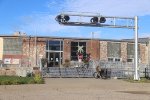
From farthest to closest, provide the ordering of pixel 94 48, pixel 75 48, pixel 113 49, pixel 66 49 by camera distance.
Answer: pixel 113 49 < pixel 94 48 < pixel 75 48 < pixel 66 49

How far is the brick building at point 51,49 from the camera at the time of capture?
2408 inches

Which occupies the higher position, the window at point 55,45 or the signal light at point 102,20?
the signal light at point 102,20

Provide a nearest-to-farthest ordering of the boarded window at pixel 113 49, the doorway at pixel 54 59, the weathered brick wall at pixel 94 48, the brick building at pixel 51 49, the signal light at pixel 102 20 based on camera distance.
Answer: the signal light at pixel 102 20
the brick building at pixel 51 49
the doorway at pixel 54 59
the weathered brick wall at pixel 94 48
the boarded window at pixel 113 49

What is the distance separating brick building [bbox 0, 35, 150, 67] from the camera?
61.2 m

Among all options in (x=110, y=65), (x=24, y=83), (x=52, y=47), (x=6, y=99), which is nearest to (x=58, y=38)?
(x=52, y=47)

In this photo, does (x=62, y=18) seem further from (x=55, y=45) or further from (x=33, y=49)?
(x=55, y=45)

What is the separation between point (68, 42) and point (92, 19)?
22.5 m

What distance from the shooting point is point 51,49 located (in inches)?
2472

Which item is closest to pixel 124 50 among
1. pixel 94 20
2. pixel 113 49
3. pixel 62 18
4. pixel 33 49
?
pixel 113 49

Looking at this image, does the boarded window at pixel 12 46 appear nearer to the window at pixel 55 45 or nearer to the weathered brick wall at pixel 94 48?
the window at pixel 55 45

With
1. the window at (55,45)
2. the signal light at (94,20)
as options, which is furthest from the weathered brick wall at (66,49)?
the signal light at (94,20)

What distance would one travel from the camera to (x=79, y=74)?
41.0 metres

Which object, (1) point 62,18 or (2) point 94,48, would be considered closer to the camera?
(1) point 62,18

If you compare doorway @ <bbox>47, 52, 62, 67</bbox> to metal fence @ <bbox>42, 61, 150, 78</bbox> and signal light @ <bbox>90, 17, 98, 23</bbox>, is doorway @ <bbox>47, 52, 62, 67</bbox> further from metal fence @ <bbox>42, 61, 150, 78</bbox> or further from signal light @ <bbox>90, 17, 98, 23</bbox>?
signal light @ <bbox>90, 17, 98, 23</bbox>
